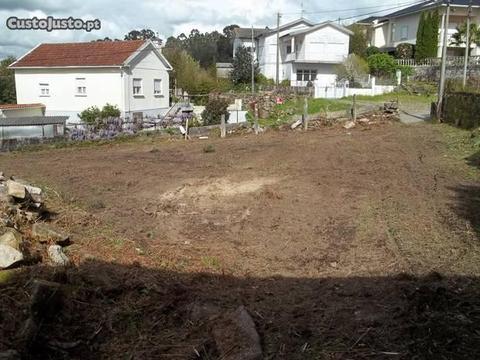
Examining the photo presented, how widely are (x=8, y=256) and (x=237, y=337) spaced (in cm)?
242

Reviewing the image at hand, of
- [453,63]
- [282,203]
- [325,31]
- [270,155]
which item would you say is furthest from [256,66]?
[282,203]

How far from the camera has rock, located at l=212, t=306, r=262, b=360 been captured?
3.41 metres

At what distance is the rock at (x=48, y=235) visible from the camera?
578 cm

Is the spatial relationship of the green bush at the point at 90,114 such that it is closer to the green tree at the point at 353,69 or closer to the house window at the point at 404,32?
the green tree at the point at 353,69

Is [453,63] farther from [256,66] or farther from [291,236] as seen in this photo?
[291,236]

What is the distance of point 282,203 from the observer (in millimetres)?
9148

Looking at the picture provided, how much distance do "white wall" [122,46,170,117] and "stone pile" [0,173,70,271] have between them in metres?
23.0

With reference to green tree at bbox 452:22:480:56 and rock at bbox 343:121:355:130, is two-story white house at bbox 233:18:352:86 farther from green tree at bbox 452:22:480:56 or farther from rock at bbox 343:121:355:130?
rock at bbox 343:121:355:130

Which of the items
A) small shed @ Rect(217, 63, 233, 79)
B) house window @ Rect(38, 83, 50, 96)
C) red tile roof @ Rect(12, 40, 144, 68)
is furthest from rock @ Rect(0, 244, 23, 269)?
small shed @ Rect(217, 63, 233, 79)

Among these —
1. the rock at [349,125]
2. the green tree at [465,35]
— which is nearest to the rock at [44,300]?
the rock at [349,125]

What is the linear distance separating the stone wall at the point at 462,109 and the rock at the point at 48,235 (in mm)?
15554

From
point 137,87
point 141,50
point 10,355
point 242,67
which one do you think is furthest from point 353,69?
point 10,355

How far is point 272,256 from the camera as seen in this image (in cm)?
651

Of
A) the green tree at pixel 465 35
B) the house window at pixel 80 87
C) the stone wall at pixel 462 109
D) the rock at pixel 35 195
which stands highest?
the green tree at pixel 465 35
